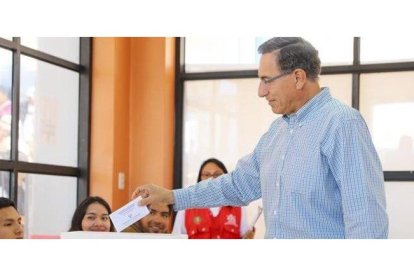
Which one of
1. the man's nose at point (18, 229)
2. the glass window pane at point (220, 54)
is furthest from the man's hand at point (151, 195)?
the glass window pane at point (220, 54)

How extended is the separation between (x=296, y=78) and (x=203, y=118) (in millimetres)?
3787

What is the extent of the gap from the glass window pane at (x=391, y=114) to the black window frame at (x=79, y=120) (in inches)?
80.1

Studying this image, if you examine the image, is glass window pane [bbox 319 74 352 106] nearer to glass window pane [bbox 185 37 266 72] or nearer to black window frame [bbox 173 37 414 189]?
black window frame [bbox 173 37 414 189]

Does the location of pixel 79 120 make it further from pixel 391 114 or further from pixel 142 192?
pixel 142 192

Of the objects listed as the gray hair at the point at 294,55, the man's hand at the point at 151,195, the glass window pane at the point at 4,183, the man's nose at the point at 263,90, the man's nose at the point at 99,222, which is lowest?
the man's nose at the point at 99,222

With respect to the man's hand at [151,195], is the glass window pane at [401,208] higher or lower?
lower

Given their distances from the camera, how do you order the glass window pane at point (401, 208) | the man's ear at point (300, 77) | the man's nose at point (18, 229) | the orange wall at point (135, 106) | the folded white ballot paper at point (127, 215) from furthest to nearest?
the orange wall at point (135, 106) < the glass window pane at point (401, 208) < the man's nose at point (18, 229) < the man's ear at point (300, 77) < the folded white ballot paper at point (127, 215)

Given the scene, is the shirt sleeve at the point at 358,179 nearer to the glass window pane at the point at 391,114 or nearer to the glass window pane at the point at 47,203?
the glass window pane at the point at 47,203

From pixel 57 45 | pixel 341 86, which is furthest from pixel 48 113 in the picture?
pixel 341 86

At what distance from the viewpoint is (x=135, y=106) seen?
551 centimetres

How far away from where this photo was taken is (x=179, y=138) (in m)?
5.62

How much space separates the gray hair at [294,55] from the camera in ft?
5.90
